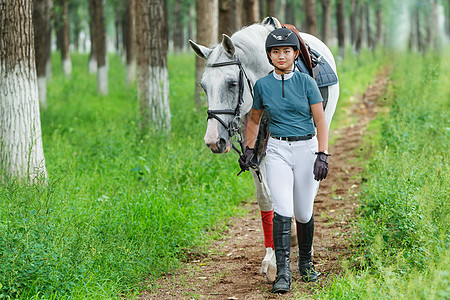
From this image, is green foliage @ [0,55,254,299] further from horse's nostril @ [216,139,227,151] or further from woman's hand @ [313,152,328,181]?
woman's hand @ [313,152,328,181]

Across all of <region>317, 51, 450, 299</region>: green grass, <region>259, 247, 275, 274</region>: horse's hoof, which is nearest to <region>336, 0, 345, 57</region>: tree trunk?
<region>317, 51, 450, 299</region>: green grass

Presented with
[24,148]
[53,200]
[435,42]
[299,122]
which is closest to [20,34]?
[24,148]

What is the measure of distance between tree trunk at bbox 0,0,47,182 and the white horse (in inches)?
109

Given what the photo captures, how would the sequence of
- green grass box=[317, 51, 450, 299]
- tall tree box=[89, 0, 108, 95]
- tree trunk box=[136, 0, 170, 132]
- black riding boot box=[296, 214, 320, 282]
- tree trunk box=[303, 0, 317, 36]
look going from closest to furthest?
green grass box=[317, 51, 450, 299] → black riding boot box=[296, 214, 320, 282] → tree trunk box=[136, 0, 170, 132] → tall tree box=[89, 0, 108, 95] → tree trunk box=[303, 0, 317, 36]

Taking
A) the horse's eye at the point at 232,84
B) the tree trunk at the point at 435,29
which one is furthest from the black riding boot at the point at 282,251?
the tree trunk at the point at 435,29

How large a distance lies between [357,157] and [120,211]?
549cm

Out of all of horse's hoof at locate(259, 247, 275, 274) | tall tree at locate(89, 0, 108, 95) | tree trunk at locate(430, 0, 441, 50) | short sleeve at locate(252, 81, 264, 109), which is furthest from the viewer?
tree trunk at locate(430, 0, 441, 50)

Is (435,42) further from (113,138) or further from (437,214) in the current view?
(437,214)

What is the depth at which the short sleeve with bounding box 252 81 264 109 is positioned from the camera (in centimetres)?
436

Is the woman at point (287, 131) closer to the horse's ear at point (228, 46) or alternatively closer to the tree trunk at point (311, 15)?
the horse's ear at point (228, 46)

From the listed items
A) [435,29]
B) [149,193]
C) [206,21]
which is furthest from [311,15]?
[149,193]

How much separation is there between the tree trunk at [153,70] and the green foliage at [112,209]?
368 millimetres

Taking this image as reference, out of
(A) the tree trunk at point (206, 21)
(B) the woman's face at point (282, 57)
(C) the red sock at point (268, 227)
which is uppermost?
(A) the tree trunk at point (206, 21)

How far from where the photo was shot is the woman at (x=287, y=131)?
167 inches
